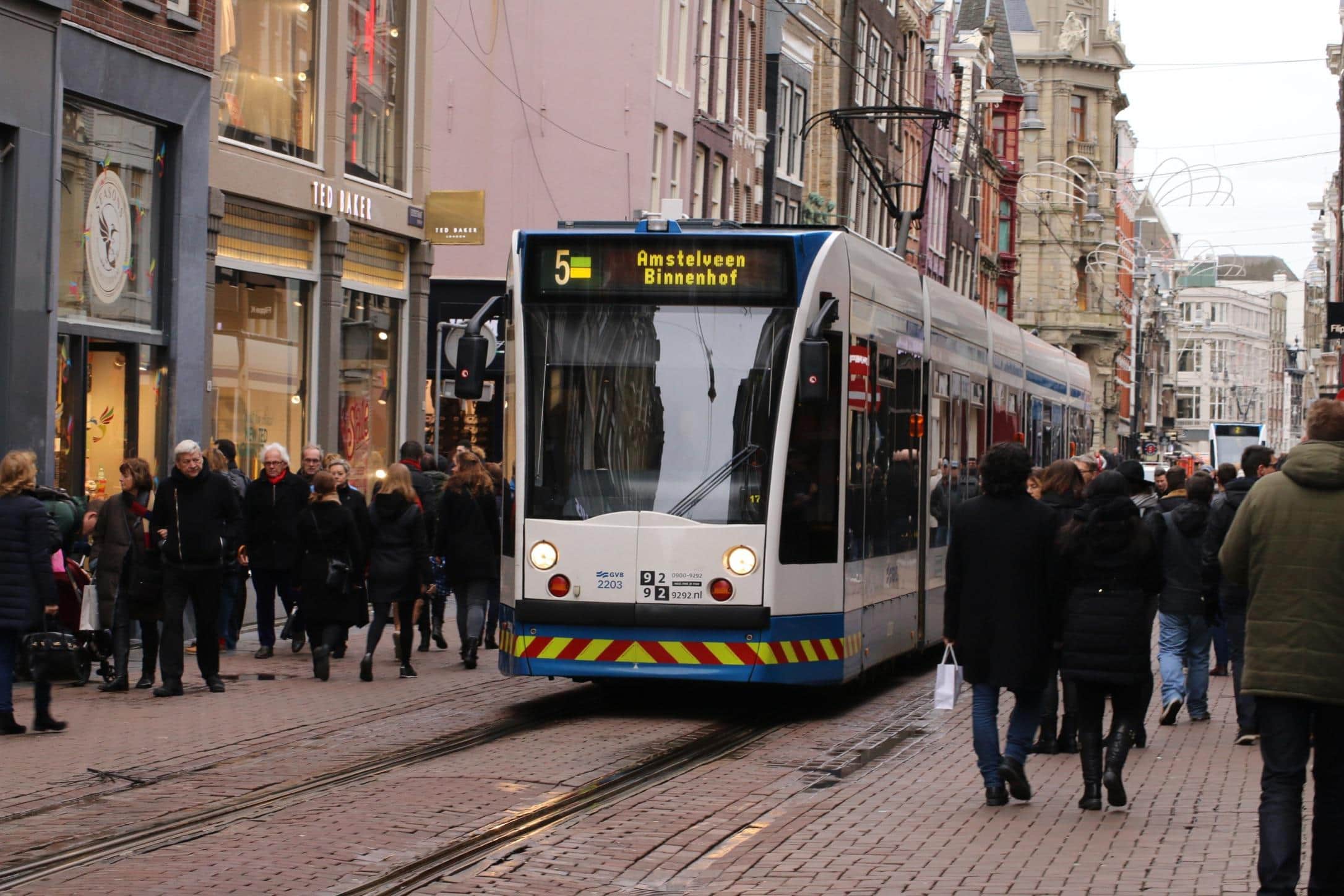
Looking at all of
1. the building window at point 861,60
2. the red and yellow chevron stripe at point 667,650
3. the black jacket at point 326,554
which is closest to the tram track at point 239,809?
the red and yellow chevron stripe at point 667,650

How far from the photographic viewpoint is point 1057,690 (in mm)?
12383

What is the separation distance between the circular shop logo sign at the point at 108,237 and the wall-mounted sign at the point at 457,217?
6.49 m

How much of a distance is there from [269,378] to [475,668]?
7.28 meters

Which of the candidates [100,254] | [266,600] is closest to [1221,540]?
[266,600]

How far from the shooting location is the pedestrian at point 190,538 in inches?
571

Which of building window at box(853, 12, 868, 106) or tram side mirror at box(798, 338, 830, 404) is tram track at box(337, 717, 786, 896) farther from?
building window at box(853, 12, 868, 106)

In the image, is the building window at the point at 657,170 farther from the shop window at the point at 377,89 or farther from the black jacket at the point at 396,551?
the black jacket at the point at 396,551

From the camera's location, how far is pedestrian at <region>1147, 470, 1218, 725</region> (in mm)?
13773

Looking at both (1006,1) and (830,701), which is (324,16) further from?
(1006,1)

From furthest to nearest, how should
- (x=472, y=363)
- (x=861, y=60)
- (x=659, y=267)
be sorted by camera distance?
(x=861, y=60), (x=472, y=363), (x=659, y=267)

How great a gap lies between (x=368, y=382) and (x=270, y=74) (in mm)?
4490

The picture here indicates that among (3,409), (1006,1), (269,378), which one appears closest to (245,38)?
(269,378)

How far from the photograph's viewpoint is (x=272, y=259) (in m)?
23.1

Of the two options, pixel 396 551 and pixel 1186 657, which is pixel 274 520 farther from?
pixel 1186 657
